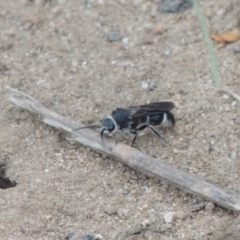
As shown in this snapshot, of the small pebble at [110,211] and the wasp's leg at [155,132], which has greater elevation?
the wasp's leg at [155,132]

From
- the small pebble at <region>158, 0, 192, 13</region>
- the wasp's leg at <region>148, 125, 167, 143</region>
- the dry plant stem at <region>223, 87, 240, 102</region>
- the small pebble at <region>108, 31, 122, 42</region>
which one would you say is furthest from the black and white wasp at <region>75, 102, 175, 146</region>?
the small pebble at <region>158, 0, 192, 13</region>

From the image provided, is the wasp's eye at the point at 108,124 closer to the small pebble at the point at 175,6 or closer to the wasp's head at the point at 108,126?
the wasp's head at the point at 108,126

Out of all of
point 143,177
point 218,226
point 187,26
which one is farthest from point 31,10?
Result: point 218,226

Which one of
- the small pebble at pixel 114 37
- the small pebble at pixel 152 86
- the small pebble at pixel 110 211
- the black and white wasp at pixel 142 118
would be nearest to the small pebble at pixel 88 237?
the small pebble at pixel 110 211

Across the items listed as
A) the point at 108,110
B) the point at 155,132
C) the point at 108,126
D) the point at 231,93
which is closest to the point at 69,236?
the point at 108,126

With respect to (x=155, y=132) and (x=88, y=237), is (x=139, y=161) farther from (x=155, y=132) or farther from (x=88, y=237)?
(x=88, y=237)

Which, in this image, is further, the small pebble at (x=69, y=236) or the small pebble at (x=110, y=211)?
the small pebble at (x=110, y=211)

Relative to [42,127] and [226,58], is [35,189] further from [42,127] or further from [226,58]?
[226,58]
